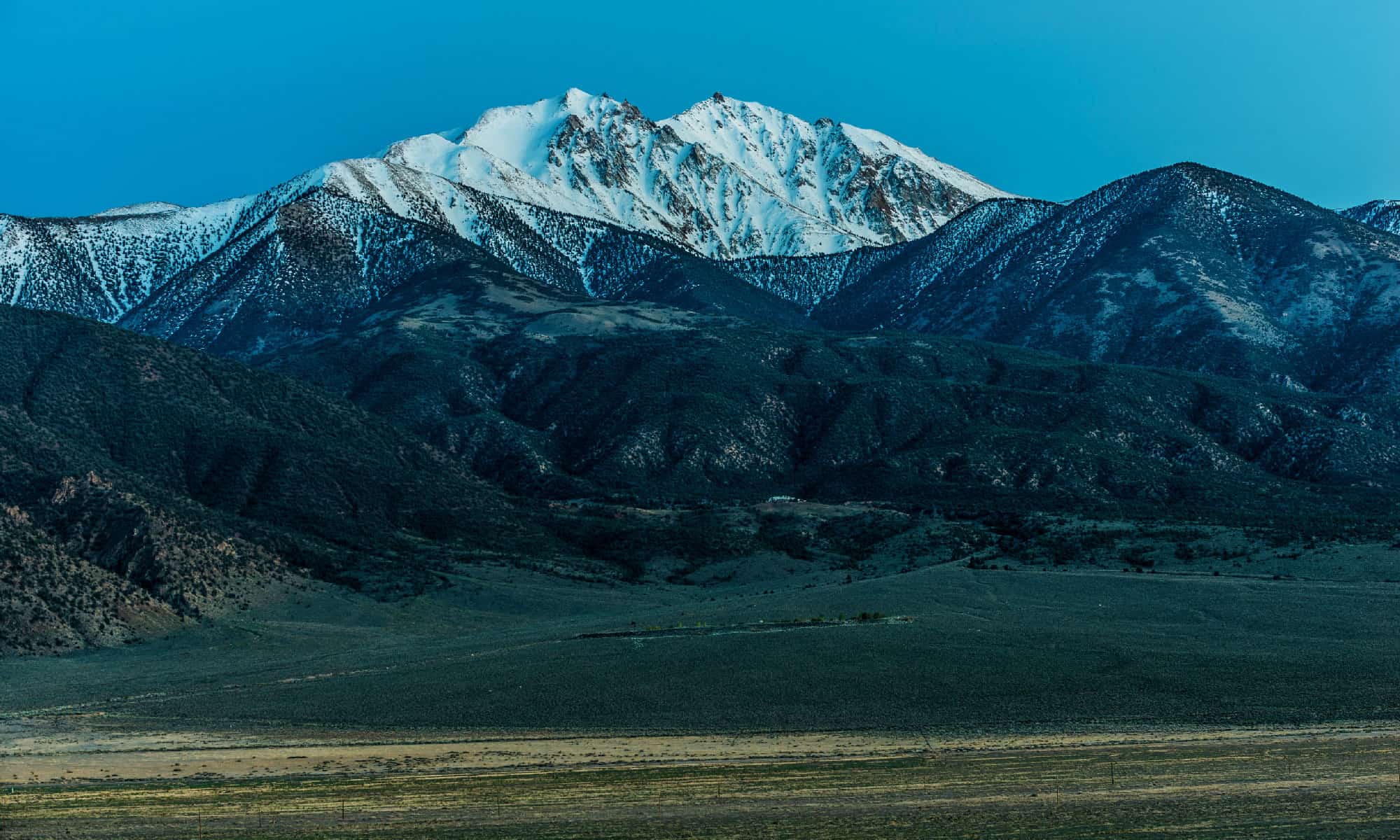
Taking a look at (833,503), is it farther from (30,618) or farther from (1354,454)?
(30,618)

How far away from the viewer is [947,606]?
66.2 metres

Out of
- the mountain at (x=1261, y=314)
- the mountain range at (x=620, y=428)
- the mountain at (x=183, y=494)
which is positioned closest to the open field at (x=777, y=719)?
the mountain at (x=183, y=494)

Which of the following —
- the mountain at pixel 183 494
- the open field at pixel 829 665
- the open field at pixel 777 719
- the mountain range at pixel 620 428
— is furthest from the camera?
the mountain range at pixel 620 428

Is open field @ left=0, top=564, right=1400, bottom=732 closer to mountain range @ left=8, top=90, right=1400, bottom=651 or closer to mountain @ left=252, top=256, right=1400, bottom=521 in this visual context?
mountain range @ left=8, top=90, right=1400, bottom=651

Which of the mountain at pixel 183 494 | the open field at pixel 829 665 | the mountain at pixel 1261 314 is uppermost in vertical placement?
the mountain at pixel 1261 314

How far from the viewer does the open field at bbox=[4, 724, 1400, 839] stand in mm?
27578

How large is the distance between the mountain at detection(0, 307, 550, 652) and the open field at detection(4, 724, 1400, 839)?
3486cm

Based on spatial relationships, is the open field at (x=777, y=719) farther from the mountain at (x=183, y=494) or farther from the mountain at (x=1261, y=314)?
the mountain at (x=1261, y=314)

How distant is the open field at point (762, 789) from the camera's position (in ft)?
90.5

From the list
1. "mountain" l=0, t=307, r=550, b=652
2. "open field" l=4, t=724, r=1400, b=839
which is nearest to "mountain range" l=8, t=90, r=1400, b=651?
"mountain" l=0, t=307, r=550, b=652

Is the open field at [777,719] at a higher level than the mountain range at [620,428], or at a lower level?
lower

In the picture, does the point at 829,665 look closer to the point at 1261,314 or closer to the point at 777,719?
the point at 777,719

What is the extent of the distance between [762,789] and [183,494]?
3084 inches

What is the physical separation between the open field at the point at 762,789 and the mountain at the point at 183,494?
114 ft
